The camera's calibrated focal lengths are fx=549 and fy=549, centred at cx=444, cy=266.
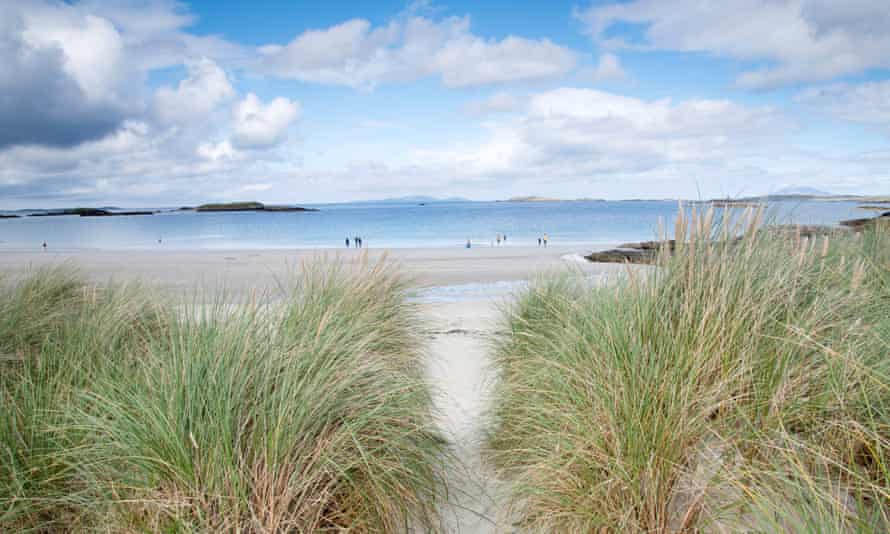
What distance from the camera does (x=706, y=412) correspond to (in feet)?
8.11

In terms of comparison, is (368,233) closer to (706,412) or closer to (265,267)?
(265,267)

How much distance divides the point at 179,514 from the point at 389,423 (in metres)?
1.17

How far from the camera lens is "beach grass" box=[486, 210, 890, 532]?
7.33 feet

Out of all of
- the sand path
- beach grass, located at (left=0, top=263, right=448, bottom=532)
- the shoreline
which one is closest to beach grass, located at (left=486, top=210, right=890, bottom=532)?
the sand path

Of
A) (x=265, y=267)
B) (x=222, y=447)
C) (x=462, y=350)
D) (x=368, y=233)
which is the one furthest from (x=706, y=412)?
(x=368, y=233)

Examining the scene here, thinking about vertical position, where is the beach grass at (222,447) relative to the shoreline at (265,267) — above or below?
above

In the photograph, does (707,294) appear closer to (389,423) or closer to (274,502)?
(389,423)

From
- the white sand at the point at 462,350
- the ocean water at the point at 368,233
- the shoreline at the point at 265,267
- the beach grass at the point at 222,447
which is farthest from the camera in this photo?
the ocean water at the point at 368,233

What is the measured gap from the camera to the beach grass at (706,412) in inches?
88.0

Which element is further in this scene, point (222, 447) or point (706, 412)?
point (706, 412)

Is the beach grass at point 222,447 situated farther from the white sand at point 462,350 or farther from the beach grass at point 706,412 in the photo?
the beach grass at point 706,412

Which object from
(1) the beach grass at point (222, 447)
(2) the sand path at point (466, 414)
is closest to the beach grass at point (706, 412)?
(2) the sand path at point (466, 414)

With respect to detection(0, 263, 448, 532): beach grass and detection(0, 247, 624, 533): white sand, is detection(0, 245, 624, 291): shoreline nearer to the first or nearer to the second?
detection(0, 247, 624, 533): white sand

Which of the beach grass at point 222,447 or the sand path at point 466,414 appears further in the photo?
the sand path at point 466,414
